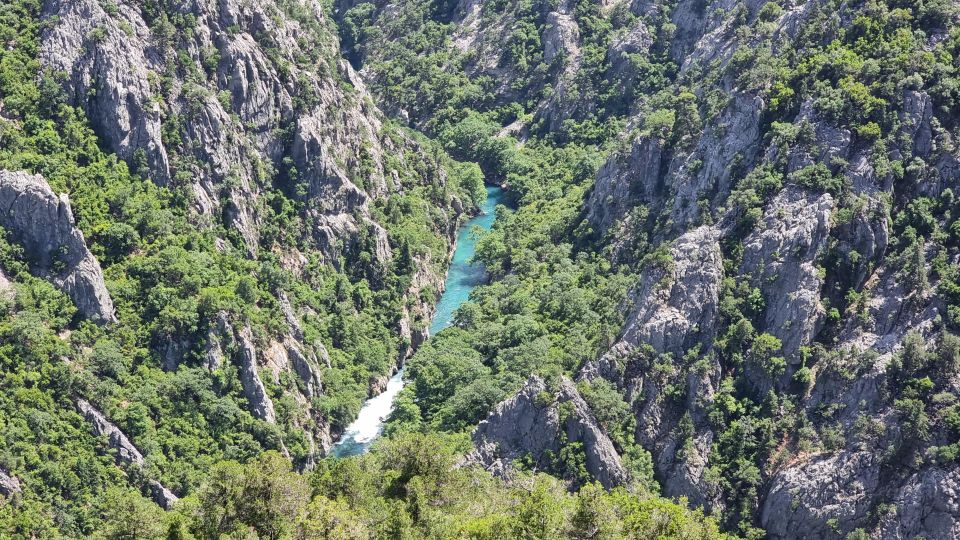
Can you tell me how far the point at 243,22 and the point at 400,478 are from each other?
8658 cm

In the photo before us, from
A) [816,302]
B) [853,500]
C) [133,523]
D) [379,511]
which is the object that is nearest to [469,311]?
[816,302]

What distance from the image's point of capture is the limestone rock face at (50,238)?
149 m

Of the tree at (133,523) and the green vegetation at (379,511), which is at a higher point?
the green vegetation at (379,511)

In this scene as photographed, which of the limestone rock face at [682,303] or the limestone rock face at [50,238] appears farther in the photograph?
the limestone rock face at [682,303]

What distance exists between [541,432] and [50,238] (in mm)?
61995

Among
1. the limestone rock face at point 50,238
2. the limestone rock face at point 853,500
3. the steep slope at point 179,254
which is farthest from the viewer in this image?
the limestone rock face at point 50,238

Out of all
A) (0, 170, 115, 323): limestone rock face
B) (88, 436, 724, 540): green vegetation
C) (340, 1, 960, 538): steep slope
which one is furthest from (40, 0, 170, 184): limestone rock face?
(88, 436, 724, 540): green vegetation

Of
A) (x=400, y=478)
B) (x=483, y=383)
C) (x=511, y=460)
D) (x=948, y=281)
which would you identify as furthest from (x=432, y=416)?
(x=948, y=281)

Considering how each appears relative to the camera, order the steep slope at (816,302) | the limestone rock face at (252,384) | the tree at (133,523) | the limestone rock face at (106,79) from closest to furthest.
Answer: the tree at (133,523), the steep slope at (816,302), the limestone rock face at (252,384), the limestone rock face at (106,79)

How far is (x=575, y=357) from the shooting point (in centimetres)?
16375

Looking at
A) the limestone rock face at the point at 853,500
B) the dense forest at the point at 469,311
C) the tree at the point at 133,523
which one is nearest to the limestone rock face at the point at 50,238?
the dense forest at the point at 469,311

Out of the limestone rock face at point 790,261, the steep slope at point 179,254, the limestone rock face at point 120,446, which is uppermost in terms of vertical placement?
the limestone rock face at point 790,261

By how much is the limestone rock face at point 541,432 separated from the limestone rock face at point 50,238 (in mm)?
47376

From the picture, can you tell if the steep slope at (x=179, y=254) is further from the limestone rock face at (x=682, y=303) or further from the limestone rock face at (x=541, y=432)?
the limestone rock face at (x=682, y=303)
